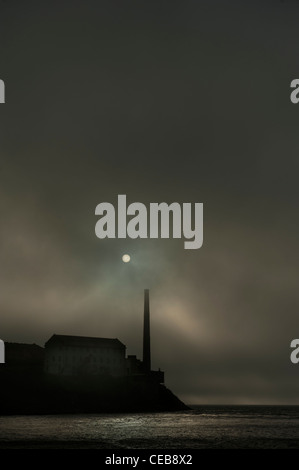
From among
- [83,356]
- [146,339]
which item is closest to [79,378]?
[83,356]

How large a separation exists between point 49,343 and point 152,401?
28337 millimetres

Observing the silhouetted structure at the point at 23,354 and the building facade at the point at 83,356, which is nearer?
the silhouetted structure at the point at 23,354

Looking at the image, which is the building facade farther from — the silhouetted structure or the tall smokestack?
the tall smokestack

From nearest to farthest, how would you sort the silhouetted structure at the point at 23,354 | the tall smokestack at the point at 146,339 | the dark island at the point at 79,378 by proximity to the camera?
the dark island at the point at 79,378 < the silhouetted structure at the point at 23,354 < the tall smokestack at the point at 146,339

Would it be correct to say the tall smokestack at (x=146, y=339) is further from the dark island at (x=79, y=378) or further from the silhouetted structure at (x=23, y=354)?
the silhouetted structure at (x=23, y=354)

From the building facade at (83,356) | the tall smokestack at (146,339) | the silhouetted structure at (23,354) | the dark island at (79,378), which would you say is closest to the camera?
the dark island at (79,378)

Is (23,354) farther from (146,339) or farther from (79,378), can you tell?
(146,339)

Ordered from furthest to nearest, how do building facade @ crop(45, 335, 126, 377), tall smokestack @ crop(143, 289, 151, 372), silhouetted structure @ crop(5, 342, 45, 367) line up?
building facade @ crop(45, 335, 126, 377) → tall smokestack @ crop(143, 289, 151, 372) → silhouetted structure @ crop(5, 342, 45, 367)

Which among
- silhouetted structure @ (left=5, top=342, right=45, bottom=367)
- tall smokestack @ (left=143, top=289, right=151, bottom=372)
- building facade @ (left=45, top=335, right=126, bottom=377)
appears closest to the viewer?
silhouetted structure @ (left=5, top=342, right=45, bottom=367)

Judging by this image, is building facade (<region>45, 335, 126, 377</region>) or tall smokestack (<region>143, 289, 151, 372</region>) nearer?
tall smokestack (<region>143, 289, 151, 372</region>)

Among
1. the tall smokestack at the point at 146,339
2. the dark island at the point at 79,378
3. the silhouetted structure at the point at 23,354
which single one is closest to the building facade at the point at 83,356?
the dark island at the point at 79,378

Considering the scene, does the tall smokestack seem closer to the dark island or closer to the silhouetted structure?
the dark island

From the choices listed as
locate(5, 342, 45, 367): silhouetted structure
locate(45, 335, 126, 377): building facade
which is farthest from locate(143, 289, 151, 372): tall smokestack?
locate(5, 342, 45, 367): silhouetted structure
